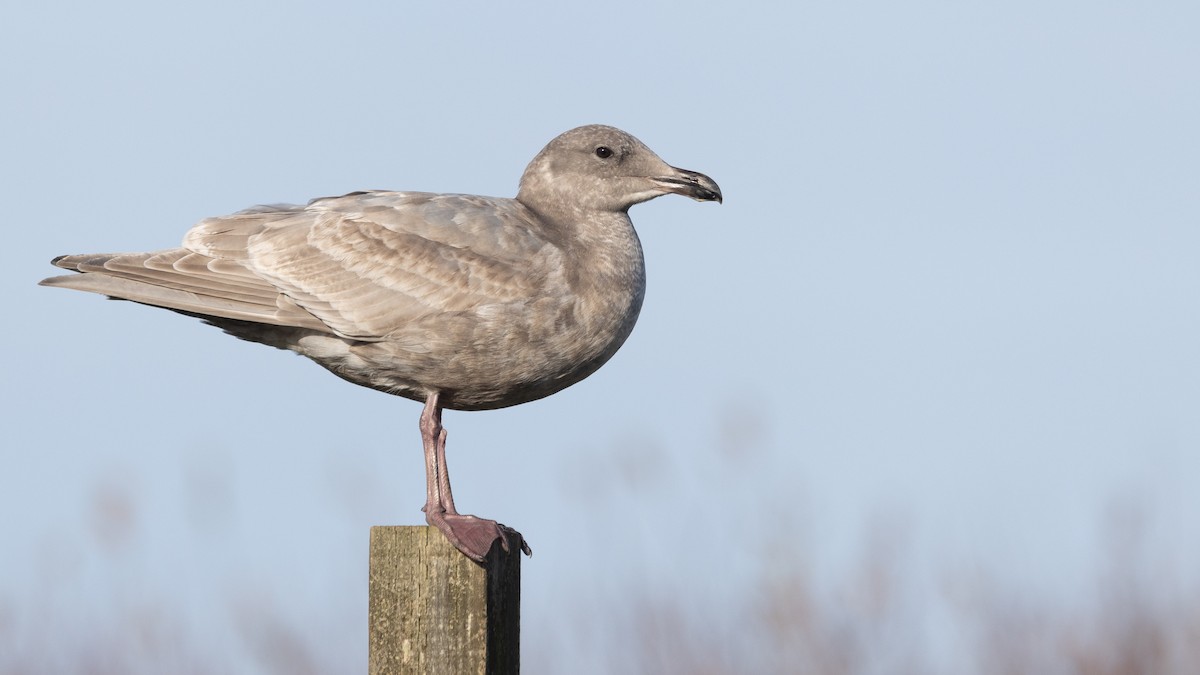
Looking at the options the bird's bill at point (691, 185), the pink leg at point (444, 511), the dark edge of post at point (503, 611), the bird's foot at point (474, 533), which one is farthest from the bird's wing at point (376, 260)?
the dark edge of post at point (503, 611)

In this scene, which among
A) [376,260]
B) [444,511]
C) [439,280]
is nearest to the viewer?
[444,511]

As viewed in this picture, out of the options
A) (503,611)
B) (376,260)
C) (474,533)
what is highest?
(376,260)

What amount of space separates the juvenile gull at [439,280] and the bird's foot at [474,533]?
111mm

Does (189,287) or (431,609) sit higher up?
(189,287)

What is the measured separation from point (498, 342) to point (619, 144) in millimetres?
1179

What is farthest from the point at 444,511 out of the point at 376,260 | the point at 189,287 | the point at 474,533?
the point at 189,287

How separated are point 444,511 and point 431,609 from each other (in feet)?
3.24

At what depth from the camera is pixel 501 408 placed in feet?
18.5

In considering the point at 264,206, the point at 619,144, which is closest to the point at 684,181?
the point at 619,144

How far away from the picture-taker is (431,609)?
4121 millimetres

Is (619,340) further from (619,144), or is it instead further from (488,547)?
(488,547)

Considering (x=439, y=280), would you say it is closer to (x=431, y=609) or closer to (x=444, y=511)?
(x=444, y=511)

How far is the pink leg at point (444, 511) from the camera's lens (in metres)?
4.32

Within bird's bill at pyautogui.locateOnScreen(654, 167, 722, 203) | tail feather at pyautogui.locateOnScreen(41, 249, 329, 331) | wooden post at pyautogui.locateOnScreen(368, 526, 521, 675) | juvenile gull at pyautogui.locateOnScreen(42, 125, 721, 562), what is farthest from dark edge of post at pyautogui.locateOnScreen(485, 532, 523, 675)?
bird's bill at pyautogui.locateOnScreen(654, 167, 722, 203)
